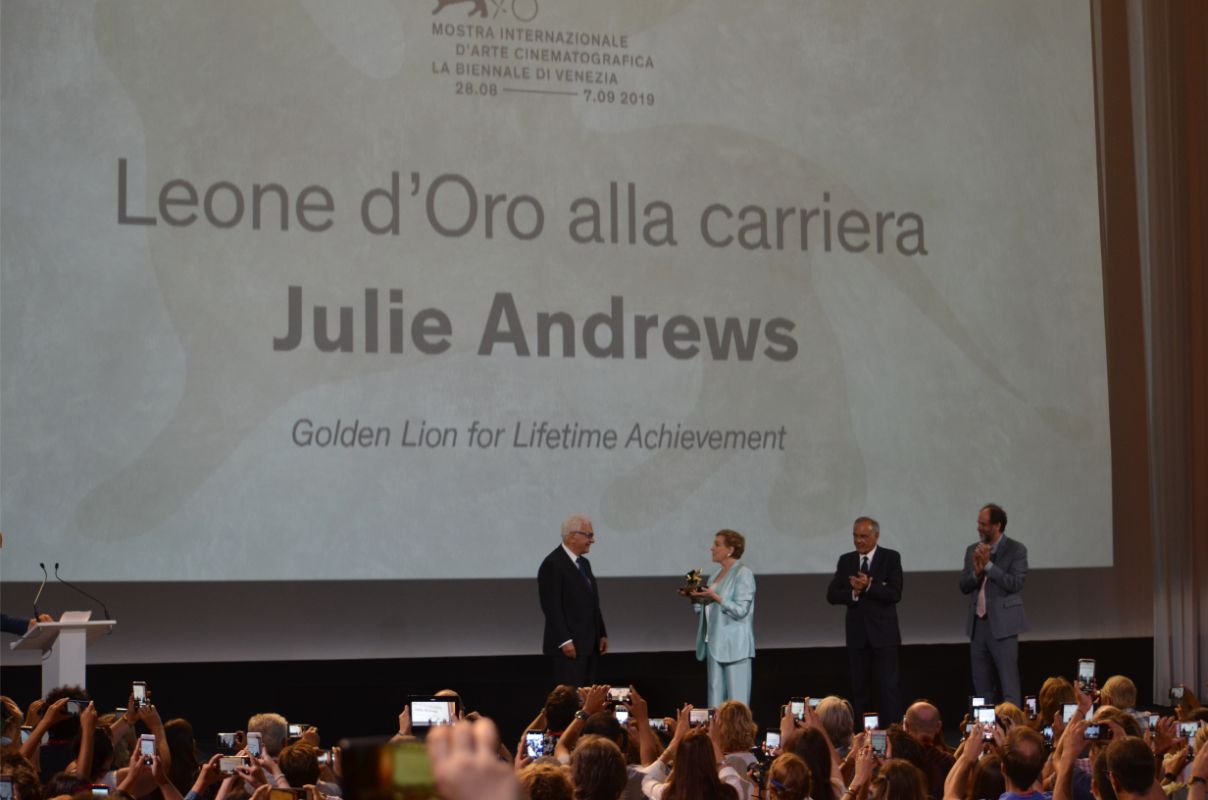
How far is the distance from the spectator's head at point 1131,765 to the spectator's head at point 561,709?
6.76 ft

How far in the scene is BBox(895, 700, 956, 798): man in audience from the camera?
423 cm

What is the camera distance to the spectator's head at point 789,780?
315cm

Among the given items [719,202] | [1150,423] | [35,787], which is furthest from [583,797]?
[1150,423]

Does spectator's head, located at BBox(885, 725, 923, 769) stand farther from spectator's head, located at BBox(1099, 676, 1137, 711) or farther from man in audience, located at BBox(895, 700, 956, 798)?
spectator's head, located at BBox(1099, 676, 1137, 711)

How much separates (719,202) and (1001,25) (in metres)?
2.15

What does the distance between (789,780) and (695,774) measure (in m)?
0.21

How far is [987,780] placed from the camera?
11.5ft

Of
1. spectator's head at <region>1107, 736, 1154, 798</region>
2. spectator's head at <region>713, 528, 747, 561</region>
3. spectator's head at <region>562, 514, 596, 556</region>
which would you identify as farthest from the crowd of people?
spectator's head at <region>713, 528, 747, 561</region>

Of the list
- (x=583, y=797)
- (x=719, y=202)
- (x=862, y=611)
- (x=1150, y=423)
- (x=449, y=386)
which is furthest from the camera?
(x=1150, y=423)

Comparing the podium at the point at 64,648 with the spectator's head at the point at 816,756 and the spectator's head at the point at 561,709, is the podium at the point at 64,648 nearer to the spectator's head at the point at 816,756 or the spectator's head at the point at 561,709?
the spectator's head at the point at 561,709

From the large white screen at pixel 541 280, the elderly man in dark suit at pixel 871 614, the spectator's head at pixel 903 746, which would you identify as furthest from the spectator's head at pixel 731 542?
the spectator's head at pixel 903 746

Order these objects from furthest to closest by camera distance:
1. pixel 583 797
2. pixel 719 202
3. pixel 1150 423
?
pixel 1150 423 → pixel 719 202 → pixel 583 797

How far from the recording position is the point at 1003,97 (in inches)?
348

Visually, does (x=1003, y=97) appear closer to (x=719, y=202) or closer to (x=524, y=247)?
(x=719, y=202)
